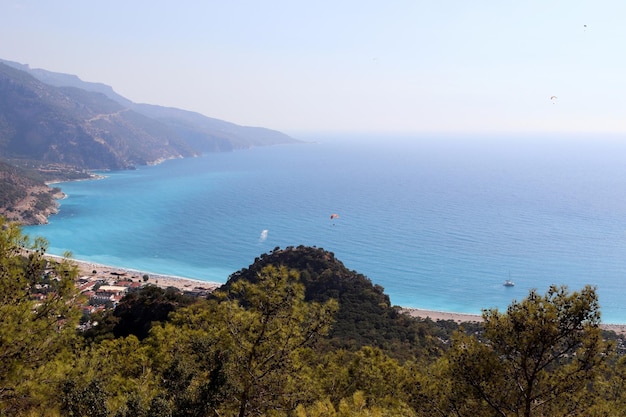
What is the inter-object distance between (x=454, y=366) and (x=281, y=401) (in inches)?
169

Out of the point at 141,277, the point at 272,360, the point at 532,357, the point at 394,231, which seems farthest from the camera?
the point at 394,231

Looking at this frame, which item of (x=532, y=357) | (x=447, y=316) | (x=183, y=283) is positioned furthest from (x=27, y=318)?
(x=183, y=283)

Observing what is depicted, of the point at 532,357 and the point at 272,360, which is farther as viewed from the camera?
the point at 272,360

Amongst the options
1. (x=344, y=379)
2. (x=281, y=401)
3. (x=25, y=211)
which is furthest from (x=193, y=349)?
(x=25, y=211)

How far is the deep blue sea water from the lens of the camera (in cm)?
7256

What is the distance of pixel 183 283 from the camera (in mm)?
68875

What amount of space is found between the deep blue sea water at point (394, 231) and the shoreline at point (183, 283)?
3.57 m

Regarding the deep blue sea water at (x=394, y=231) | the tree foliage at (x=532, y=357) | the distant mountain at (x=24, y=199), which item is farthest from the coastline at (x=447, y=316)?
the distant mountain at (x=24, y=199)

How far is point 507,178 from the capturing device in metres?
182

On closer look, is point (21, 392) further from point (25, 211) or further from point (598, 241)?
point (25, 211)

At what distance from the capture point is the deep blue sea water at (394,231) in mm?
72562

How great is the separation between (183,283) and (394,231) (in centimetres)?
5261

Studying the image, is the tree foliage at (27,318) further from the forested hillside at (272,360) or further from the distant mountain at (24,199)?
the distant mountain at (24,199)

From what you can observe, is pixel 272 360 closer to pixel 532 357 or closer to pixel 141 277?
pixel 532 357
